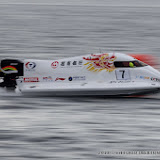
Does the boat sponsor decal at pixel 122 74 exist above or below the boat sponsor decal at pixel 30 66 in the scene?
below

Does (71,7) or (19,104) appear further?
(71,7)

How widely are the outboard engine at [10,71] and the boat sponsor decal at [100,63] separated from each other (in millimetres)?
2498

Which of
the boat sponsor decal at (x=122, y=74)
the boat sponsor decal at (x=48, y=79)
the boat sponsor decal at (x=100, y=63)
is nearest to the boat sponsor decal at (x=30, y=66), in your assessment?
the boat sponsor decal at (x=48, y=79)

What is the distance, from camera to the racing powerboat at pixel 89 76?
14.7 metres

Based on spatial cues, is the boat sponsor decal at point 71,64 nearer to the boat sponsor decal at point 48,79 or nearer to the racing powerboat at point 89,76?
the racing powerboat at point 89,76

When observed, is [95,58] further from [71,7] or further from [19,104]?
[71,7]

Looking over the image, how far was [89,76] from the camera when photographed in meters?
15.1

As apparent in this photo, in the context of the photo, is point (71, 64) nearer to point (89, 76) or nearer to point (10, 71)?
point (89, 76)

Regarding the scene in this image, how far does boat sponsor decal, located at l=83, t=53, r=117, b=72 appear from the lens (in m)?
15.1

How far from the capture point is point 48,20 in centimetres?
3366

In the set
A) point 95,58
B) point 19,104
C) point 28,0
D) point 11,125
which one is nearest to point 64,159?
point 11,125

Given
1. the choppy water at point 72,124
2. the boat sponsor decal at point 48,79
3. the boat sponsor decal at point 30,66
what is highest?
the boat sponsor decal at point 30,66

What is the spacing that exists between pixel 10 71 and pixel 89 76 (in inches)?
116

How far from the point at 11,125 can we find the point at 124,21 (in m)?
21.6
